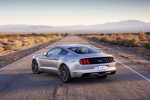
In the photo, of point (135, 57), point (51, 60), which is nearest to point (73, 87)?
point (51, 60)

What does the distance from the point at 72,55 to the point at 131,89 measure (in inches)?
98.2

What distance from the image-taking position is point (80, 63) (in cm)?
1040

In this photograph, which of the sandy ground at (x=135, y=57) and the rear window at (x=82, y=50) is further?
the sandy ground at (x=135, y=57)

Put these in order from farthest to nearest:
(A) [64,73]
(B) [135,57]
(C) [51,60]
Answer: (B) [135,57] < (C) [51,60] < (A) [64,73]

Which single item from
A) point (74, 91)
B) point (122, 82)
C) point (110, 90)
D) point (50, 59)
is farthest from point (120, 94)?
point (50, 59)

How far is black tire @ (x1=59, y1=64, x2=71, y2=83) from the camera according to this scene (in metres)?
10.7

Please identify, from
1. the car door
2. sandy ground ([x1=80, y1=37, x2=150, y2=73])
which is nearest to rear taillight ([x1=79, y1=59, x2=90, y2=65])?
the car door

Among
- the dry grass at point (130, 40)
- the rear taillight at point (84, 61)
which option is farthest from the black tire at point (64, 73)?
the dry grass at point (130, 40)

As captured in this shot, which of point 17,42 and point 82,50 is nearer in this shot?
point 82,50

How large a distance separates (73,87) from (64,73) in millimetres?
1050

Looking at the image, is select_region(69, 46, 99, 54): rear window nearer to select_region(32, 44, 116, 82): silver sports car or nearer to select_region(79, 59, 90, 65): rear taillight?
select_region(32, 44, 116, 82): silver sports car

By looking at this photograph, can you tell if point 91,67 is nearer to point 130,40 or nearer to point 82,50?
point 82,50

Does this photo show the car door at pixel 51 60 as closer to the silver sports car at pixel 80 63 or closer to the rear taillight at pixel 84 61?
the silver sports car at pixel 80 63

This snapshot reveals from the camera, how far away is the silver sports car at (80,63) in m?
10.4
